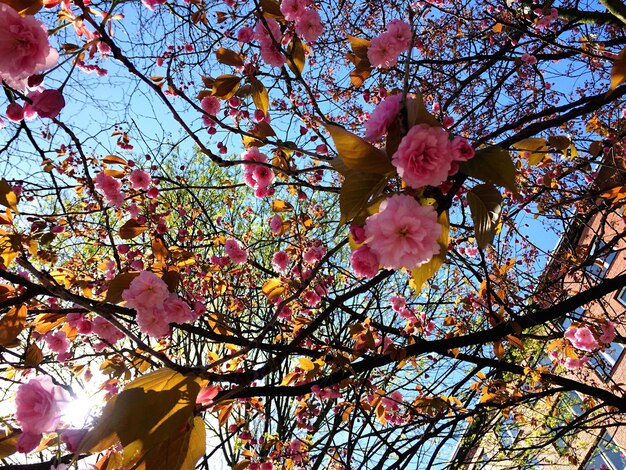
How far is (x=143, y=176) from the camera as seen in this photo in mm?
2557

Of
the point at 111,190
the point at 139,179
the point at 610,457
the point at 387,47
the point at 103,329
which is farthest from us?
the point at 610,457

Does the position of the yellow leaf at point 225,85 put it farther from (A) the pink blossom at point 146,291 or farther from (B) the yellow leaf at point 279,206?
(A) the pink blossom at point 146,291

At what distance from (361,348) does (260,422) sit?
12.3 ft

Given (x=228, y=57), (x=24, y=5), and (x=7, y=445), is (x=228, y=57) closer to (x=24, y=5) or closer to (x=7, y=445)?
(x=24, y=5)

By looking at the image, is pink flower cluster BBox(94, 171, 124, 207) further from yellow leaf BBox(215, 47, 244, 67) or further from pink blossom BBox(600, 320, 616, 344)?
pink blossom BBox(600, 320, 616, 344)

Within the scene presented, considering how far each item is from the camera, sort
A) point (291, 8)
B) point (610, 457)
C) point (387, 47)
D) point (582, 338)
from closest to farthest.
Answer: point (387, 47)
point (291, 8)
point (582, 338)
point (610, 457)

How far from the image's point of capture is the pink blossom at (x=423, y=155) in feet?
2.36

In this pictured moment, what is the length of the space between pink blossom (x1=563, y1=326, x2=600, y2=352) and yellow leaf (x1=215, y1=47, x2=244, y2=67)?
266 cm

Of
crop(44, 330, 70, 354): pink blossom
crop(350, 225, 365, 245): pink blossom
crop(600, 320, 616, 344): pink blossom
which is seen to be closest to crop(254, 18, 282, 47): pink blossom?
crop(350, 225, 365, 245): pink blossom

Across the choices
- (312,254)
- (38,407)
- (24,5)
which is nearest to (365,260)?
(38,407)

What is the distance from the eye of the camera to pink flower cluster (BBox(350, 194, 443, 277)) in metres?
0.78

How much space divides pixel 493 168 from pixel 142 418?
2.72 feet

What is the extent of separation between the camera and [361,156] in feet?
2.51

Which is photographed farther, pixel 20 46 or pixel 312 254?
pixel 312 254
